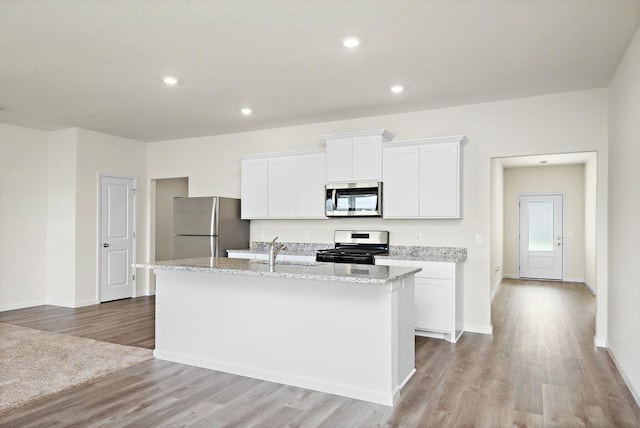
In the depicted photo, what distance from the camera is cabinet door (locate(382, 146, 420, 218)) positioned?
16.4 ft

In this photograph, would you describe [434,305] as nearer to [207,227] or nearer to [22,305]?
[207,227]

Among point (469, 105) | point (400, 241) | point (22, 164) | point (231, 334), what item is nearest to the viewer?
point (231, 334)

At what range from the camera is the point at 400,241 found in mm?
5434

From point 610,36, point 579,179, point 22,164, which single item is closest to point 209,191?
point 22,164

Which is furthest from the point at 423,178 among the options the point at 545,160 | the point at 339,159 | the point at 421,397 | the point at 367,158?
the point at 545,160

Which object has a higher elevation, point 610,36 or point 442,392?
point 610,36

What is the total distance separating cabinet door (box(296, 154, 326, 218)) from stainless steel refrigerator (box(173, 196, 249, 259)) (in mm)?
1071

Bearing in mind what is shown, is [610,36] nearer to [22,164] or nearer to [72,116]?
[72,116]

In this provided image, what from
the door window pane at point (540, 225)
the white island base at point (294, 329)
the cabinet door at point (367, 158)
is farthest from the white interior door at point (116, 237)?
the door window pane at point (540, 225)

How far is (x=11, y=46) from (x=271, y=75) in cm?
207

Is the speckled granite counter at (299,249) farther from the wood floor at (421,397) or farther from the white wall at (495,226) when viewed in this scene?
the white wall at (495,226)

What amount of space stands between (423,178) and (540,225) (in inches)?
243

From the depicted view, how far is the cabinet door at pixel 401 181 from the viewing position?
500 centimetres

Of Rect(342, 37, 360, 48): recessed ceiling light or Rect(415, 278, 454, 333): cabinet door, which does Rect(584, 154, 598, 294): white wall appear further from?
Rect(342, 37, 360, 48): recessed ceiling light
